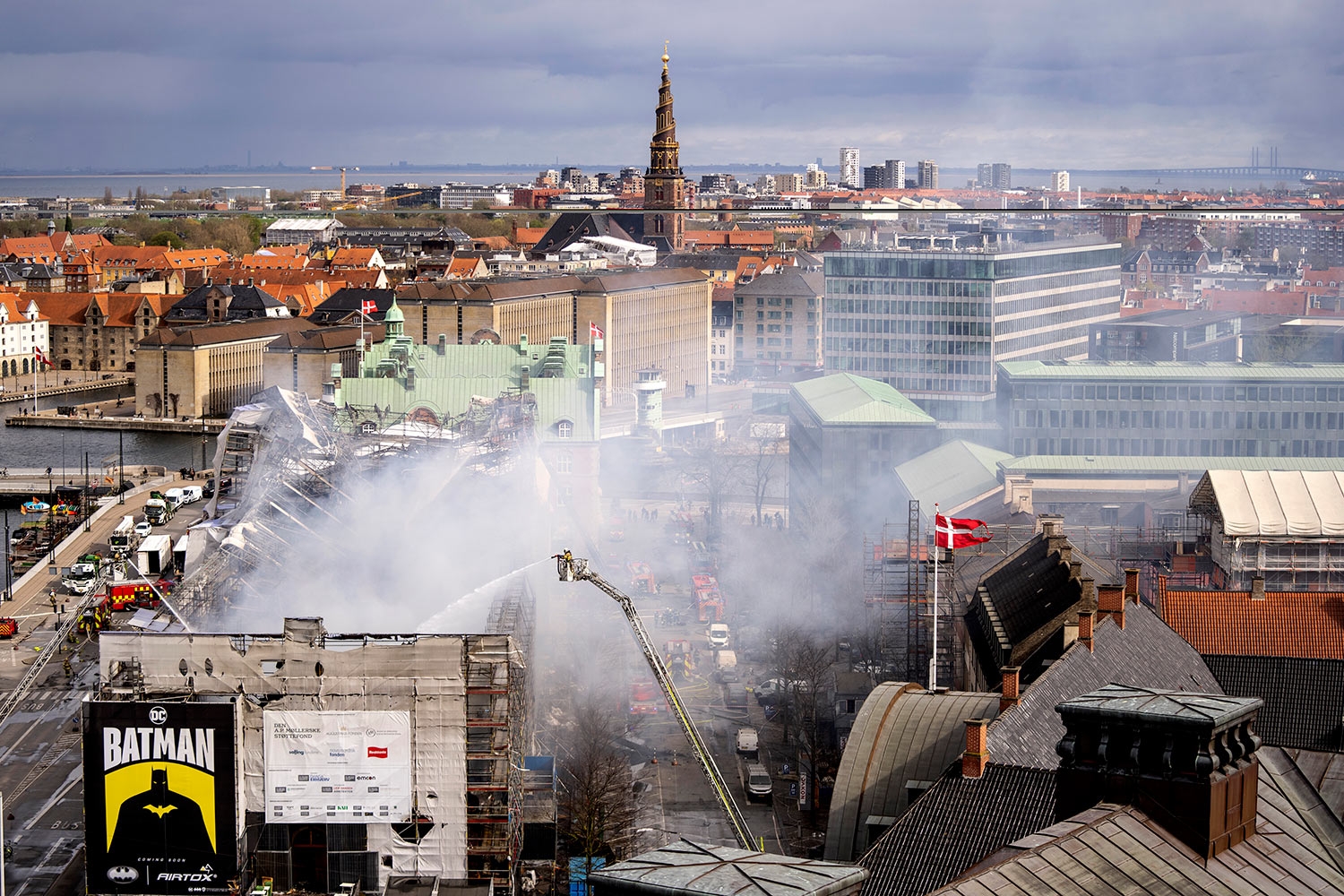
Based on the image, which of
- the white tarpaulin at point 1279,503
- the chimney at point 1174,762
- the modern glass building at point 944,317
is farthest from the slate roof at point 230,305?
the chimney at point 1174,762

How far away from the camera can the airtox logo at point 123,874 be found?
17.1 meters

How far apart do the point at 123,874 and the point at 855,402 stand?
27401 millimetres

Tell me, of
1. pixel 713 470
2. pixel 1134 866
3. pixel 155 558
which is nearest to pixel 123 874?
Answer: pixel 1134 866

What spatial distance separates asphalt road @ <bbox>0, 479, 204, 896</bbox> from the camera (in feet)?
65.4

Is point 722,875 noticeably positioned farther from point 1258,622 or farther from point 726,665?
point 726,665

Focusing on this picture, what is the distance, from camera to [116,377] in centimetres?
7956

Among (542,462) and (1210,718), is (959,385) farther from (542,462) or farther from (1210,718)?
(1210,718)

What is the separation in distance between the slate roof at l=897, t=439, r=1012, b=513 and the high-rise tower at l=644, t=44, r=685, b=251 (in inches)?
2375

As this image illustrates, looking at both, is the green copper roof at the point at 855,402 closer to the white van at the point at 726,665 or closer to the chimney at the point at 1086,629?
the white van at the point at 726,665

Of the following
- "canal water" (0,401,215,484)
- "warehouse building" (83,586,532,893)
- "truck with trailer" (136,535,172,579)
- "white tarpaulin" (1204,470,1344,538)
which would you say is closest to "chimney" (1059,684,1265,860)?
"warehouse building" (83,586,532,893)

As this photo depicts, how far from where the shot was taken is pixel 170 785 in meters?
17.0

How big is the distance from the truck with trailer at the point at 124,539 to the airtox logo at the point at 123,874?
59.9ft

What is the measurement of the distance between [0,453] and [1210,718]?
2200 inches

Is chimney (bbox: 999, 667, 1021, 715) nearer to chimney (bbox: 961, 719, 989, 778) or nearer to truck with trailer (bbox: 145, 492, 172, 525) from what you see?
chimney (bbox: 961, 719, 989, 778)
